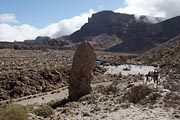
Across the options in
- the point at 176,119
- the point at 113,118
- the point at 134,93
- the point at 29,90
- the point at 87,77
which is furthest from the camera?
the point at 29,90

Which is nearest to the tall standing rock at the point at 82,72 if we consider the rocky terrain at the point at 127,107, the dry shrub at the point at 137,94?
the rocky terrain at the point at 127,107

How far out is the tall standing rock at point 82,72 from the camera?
3234 centimetres

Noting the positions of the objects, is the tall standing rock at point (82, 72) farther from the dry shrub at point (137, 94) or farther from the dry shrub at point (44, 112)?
the dry shrub at point (44, 112)

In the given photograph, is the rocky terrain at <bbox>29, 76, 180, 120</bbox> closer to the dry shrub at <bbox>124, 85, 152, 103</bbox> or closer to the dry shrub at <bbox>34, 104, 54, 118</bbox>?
the dry shrub at <bbox>124, 85, 152, 103</bbox>

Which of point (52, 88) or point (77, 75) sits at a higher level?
point (77, 75)

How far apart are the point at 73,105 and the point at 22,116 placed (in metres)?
9.55

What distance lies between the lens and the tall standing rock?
32.3 m

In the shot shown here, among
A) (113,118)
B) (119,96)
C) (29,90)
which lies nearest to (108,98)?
(119,96)

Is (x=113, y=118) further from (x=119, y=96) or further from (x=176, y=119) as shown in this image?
(x=119, y=96)

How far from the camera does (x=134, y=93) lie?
1045 inches

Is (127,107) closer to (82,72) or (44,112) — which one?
(44,112)

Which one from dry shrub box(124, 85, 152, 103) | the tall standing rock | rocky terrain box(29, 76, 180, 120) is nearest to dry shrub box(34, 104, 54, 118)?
rocky terrain box(29, 76, 180, 120)

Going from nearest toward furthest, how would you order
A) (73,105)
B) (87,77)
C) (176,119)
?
(176,119), (73,105), (87,77)

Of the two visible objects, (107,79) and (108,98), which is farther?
(107,79)
